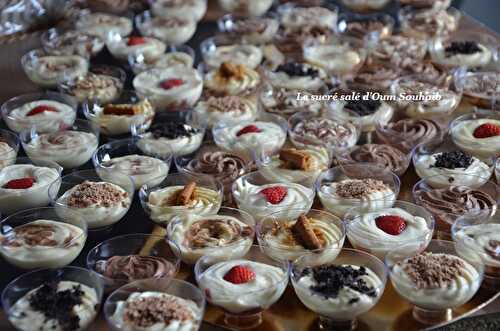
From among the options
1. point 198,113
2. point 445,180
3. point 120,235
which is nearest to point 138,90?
point 198,113

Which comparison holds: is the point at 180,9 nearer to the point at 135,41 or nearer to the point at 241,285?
the point at 135,41

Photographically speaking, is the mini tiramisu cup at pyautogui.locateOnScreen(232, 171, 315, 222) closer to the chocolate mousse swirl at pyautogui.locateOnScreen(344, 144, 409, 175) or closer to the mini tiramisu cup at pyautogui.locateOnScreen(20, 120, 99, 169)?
the chocolate mousse swirl at pyautogui.locateOnScreen(344, 144, 409, 175)

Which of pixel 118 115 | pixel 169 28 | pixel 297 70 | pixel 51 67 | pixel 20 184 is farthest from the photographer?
pixel 169 28

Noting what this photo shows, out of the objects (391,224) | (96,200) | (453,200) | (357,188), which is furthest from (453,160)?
(96,200)

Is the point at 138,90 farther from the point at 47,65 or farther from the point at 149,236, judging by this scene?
the point at 149,236

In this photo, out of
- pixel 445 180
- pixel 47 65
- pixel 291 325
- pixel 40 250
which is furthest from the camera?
pixel 47 65

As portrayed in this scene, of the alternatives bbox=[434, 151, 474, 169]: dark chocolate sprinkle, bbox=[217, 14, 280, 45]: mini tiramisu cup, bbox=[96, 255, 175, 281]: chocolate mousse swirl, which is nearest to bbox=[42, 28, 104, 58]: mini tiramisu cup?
bbox=[217, 14, 280, 45]: mini tiramisu cup
